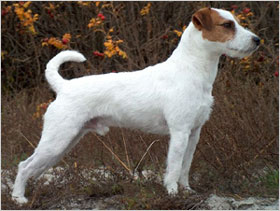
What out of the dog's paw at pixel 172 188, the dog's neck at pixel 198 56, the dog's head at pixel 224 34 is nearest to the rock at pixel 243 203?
the dog's paw at pixel 172 188

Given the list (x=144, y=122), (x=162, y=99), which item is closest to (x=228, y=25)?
(x=162, y=99)

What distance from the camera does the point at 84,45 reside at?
9.73 m

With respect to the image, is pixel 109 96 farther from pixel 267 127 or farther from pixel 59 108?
pixel 267 127

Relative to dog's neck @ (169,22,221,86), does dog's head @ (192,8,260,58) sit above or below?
above

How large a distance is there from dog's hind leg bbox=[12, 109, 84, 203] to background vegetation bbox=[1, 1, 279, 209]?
0.46 feet

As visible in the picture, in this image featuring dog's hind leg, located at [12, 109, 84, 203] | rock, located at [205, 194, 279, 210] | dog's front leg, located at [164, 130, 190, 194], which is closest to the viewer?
rock, located at [205, 194, 279, 210]

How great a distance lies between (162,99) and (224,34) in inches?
29.9

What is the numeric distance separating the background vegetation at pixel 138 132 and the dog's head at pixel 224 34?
105 centimetres

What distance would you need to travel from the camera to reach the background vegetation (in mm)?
4938

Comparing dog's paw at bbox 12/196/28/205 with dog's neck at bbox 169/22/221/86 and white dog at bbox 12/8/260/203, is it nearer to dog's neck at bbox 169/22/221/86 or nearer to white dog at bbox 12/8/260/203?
white dog at bbox 12/8/260/203

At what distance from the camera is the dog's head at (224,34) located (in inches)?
178

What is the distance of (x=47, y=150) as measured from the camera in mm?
4695

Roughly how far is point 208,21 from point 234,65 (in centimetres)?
328

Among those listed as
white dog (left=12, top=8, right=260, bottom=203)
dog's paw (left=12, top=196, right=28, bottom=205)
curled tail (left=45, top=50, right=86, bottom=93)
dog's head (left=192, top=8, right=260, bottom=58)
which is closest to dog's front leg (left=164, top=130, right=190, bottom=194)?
white dog (left=12, top=8, right=260, bottom=203)
